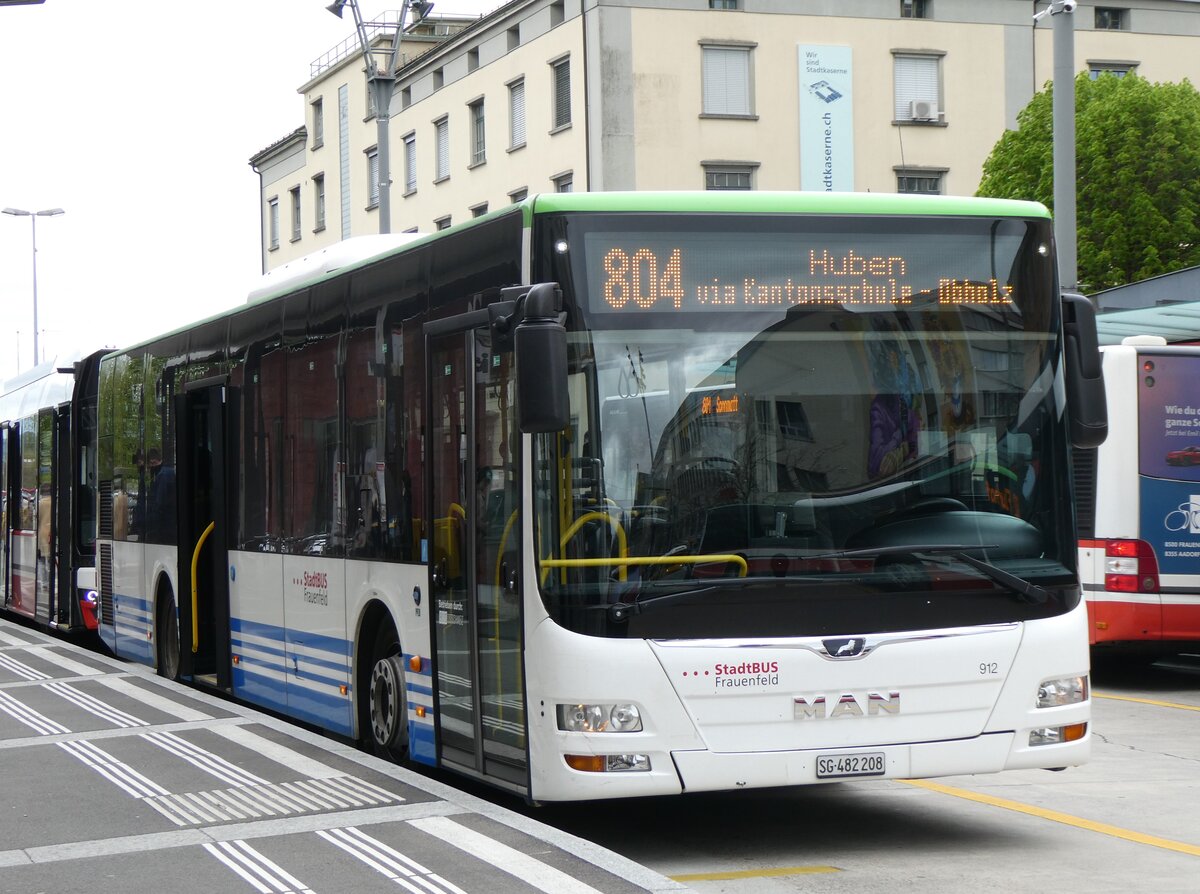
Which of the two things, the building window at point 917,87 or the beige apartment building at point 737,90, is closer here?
the beige apartment building at point 737,90

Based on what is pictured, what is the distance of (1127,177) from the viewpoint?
44219 mm

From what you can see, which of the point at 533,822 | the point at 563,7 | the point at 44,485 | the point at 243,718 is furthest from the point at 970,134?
the point at 533,822

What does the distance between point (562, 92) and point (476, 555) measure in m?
37.9

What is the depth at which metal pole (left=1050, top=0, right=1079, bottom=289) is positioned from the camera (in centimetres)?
1771

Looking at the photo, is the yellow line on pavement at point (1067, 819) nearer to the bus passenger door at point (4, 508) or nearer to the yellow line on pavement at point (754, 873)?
the yellow line on pavement at point (754, 873)

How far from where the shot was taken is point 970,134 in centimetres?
4819

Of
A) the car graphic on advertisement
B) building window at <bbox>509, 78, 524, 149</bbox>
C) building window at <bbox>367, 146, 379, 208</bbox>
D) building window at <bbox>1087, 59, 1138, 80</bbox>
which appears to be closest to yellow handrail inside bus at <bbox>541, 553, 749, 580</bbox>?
the car graphic on advertisement

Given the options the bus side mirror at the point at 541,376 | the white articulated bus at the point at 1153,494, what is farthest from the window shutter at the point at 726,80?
the bus side mirror at the point at 541,376

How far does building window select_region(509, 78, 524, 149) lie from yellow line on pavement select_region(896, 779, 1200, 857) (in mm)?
38764

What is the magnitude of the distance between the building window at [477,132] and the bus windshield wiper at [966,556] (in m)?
42.5

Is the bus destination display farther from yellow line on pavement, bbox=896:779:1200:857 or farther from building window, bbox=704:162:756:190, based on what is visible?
building window, bbox=704:162:756:190

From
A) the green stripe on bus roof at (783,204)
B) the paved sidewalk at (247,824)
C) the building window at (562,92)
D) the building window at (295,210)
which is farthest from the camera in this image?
the building window at (295,210)

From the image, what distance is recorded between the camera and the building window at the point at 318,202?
61750 mm

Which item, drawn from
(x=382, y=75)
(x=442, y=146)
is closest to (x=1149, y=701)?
(x=382, y=75)
